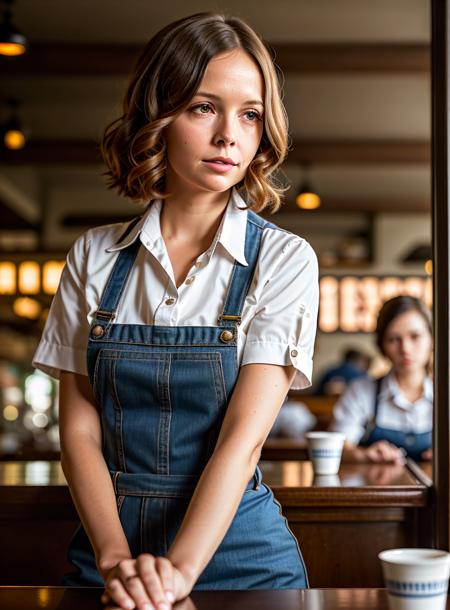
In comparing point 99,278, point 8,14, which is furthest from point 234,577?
point 8,14

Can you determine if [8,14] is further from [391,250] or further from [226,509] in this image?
[391,250]

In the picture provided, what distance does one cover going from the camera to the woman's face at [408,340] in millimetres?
3604

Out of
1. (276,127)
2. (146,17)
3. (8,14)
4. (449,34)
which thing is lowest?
(276,127)

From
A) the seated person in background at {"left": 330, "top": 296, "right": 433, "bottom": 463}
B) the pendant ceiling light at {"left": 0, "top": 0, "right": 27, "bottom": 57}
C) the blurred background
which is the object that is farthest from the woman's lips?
the pendant ceiling light at {"left": 0, "top": 0, "right": 27, "bottom": 57}

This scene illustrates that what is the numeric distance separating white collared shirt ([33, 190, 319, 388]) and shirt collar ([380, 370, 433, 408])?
6.56ft

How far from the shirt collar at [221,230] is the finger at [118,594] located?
59 centimetres

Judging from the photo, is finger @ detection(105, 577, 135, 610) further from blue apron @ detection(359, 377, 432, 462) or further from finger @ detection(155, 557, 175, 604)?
blue apron @ detection(359, 377, 432, 462)

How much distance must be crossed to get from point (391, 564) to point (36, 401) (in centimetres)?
1416

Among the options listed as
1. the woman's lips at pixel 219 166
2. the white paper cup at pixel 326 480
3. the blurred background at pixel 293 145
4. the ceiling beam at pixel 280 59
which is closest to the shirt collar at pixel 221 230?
the woman's lips at pixel 219 166

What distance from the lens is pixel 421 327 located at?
3.62 meters

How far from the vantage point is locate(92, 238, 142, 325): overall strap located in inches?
64.7

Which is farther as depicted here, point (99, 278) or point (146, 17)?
point (146, 17)

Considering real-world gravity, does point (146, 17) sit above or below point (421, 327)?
above

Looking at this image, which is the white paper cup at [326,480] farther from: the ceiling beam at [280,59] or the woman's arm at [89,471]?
the ceiling beam at [280,59]
